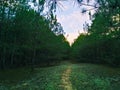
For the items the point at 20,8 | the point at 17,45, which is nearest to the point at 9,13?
the point at 20,8

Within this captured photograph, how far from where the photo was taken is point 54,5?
911 cm

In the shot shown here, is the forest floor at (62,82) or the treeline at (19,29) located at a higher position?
the treeline at (19,29)

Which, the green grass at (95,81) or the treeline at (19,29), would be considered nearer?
the green grass at (95,81)

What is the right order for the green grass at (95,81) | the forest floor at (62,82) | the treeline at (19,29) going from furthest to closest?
the treeline at (19,29)
the forest floor at (62,82)
the green grass at (95,81)

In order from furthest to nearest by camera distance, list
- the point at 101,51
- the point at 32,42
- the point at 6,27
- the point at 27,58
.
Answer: the point at 101,51 < the point at 27,58 < the point at 32,42 < the point at 6,27

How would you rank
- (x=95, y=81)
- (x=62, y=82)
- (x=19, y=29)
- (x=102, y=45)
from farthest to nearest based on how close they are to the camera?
1. (x=102, y=45)
2. (x=19, y=29)
3. (x=95, y=81)
4. (x=62, y=82)

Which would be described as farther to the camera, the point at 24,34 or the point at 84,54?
the point at 84,54

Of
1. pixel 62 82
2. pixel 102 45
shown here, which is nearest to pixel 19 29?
pixel 102 45

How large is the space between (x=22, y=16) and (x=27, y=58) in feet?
67.7

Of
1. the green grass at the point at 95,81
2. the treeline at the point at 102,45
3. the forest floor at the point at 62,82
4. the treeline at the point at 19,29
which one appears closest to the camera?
the green grass at the point at 95,81

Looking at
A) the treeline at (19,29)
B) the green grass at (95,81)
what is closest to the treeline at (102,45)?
the green grass at (95,81)

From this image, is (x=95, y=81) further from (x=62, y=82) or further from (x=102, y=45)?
(x=102, y=45)

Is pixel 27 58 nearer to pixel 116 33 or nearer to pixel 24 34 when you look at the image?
pixel 24 34

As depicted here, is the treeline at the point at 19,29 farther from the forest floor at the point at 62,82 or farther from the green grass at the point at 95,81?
the green grass at the point at 95,81
